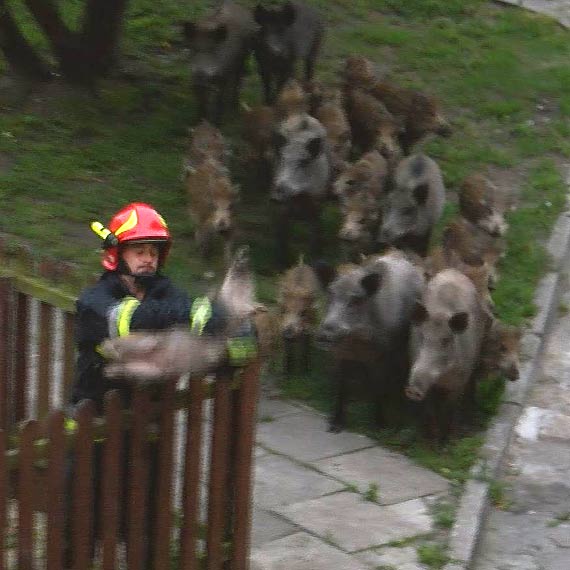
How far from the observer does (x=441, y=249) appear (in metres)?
9.62

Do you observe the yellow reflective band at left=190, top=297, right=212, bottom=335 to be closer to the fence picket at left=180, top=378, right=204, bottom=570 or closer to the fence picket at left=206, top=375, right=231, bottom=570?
the fence picket at left=180, top=378, right=204, bottom=570

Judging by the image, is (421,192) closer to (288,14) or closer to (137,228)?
(288,14)

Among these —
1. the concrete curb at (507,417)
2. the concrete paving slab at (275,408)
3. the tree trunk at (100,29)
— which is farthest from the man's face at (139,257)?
the tree trunk at (100,29)

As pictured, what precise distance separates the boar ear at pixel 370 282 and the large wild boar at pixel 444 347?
0.32 meters

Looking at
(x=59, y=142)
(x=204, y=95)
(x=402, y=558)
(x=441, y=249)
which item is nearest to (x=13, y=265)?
(x=402, y=558)

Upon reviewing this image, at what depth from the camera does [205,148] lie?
39.0 ft

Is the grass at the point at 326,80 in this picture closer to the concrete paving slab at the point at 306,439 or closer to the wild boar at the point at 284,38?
the concrete paving slab at the point at 306,439

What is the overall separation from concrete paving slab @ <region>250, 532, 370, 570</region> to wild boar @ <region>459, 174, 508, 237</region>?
4.88 metres

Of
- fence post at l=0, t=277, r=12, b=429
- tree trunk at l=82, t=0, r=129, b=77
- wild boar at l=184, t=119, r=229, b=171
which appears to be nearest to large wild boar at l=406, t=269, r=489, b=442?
fence post at l=0, t=277, r=12, b=429

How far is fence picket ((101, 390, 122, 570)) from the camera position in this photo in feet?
15.8

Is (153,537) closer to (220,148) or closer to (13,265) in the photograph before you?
(13,265)

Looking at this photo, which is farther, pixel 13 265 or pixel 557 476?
pixel 557 476

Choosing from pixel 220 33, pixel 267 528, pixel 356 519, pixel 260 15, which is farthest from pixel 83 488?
pixel 260 15

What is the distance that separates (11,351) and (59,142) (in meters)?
6.85
